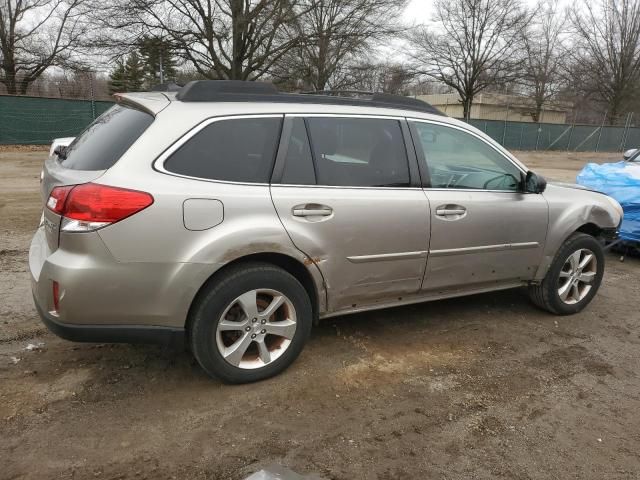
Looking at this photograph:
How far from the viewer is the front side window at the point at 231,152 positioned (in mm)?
2789

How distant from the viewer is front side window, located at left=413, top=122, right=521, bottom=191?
3.70 meters

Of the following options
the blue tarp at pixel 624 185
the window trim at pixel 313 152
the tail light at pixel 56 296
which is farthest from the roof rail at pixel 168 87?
the blue tarp at pixel 624 185

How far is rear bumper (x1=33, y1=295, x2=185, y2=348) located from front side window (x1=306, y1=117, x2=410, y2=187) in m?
1.25

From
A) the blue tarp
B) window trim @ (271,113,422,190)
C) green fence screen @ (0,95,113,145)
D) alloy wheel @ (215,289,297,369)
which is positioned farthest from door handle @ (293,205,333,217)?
green fence screen @ (0,95,113,145)

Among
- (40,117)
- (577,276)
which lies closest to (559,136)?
(40,117)

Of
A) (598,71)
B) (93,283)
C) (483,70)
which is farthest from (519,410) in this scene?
(598,71)

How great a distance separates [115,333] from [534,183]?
3224 millimetres

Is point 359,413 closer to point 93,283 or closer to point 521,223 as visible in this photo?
point 93,283

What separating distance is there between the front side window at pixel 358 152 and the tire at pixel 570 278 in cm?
179

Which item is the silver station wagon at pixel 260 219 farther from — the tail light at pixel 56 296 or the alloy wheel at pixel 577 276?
the alloy wheel at pixel 577 276

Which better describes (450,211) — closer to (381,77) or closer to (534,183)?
(534,183)

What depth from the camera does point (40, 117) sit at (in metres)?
18.2

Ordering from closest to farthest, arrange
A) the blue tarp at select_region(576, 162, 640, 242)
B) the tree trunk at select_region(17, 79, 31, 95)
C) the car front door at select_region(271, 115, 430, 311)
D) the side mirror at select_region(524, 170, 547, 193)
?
the car front door at select_region(271, 115, 430, 311) → the side mirror at select_region(524, 170, 547, 193) → the blue tarp at select_region(576, 162, 640, 242) → the tree trunk at select_region(17, 79, 31, 95)

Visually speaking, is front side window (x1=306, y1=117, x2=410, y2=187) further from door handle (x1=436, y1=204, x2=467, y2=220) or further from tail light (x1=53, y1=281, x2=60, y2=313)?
tail light (x1=53, y1=281, x2=60, y2=313)
